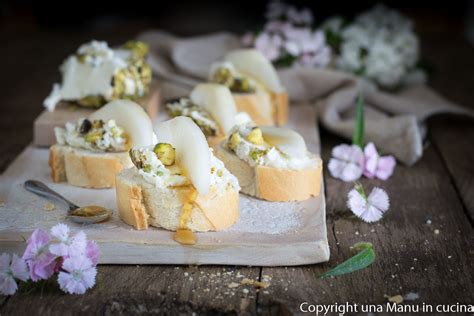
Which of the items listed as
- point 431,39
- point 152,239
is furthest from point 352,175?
point 431,39

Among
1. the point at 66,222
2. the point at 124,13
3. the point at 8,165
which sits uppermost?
the point at 66,222

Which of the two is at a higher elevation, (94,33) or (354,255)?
(354,255)

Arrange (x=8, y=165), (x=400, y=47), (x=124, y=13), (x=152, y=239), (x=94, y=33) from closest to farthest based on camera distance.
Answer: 1. (x=152, y=239)
2. (x=8, y=165)
3. (x=400, y=47)
4. (x=94, y=33)
5. (x=124, y=13)

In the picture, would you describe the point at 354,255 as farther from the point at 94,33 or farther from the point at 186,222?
the point at 94,33

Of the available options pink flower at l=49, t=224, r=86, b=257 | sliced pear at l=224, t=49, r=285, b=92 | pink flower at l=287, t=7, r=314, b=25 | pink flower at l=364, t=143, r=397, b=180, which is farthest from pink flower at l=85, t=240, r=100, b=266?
pink flower at l=287, t=7, r=314, b=25

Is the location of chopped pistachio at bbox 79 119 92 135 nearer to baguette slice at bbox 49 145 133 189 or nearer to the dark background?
baguette slice at bbox 49 145 133 189

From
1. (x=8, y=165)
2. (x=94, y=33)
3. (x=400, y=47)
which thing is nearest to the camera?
(x=8, y=165)

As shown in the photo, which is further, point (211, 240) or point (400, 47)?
point (400, 47)
